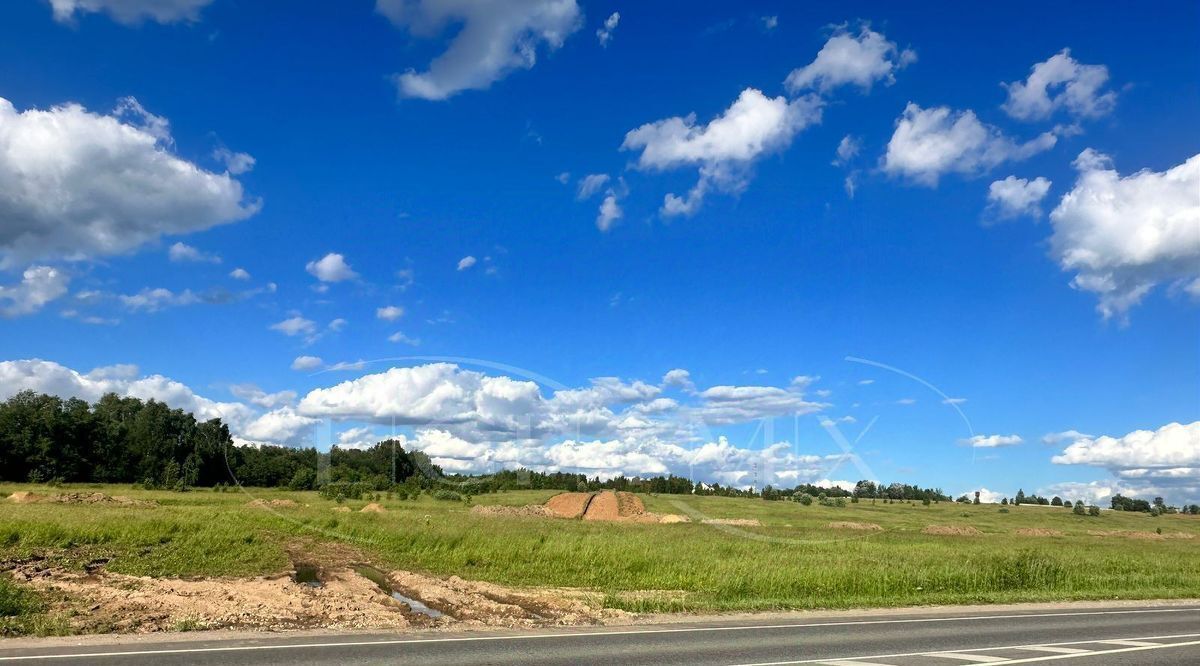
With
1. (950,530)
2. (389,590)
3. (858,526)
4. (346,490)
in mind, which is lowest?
(950,530)

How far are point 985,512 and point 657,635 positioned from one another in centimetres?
9815

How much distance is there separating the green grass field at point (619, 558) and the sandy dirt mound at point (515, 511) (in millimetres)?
7478

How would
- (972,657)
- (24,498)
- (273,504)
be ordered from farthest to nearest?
(273,504) < (24,498) < (972,657)

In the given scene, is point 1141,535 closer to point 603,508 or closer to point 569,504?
point 603,508

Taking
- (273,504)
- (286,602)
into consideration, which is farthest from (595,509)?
(286,602)

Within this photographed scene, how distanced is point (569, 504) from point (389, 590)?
48.3 m

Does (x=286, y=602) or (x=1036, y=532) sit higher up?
(x=286, y=602)

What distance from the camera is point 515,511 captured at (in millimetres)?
72625

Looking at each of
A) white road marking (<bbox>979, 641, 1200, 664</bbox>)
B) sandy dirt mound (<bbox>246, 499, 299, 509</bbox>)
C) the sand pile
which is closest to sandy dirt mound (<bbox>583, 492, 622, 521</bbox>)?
the sand pile

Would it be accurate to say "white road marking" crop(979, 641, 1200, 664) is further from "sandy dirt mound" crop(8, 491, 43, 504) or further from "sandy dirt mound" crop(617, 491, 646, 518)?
"sandy dirt mound" crop(8, 491, 43, 504)

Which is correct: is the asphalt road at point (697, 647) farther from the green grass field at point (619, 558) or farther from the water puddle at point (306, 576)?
the water puddle at point (306, 576)

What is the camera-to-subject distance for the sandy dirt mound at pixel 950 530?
73375 mm

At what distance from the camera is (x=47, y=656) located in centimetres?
1556

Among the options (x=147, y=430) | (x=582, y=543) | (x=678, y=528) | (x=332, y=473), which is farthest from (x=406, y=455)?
(x=147, y=430)
